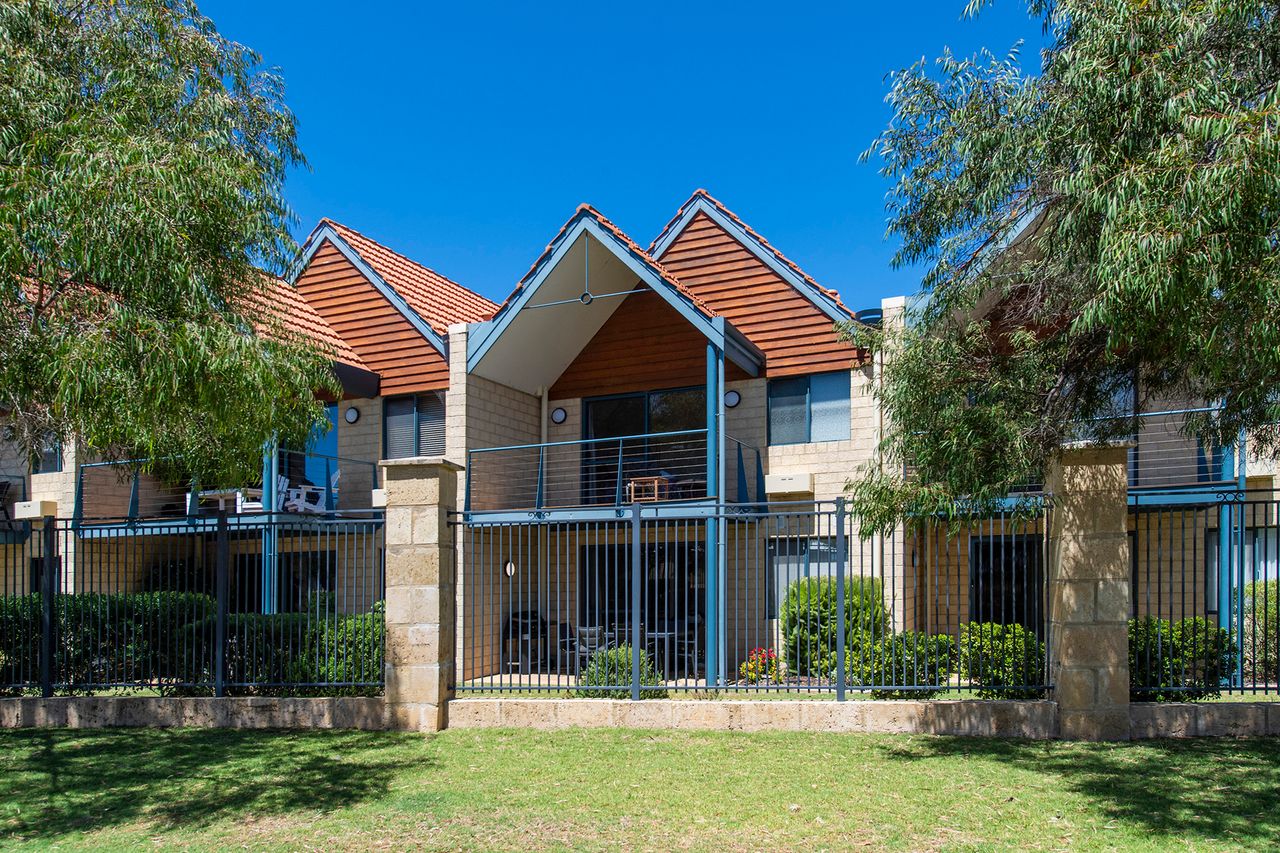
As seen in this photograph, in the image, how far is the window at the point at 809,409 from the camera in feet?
54.4

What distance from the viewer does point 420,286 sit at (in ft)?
66.2

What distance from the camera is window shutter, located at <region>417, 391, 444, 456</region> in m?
18.0

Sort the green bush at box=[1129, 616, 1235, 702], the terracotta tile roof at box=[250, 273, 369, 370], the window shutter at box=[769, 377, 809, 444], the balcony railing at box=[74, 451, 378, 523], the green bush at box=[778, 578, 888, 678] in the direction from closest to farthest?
the green bush at box=[1129, 616, 1235, 702], the green bush at box=[778, 578, 888, 678], the window shutter at box=[769, 377, 809, 444], the balcony railing at box=[74, 451, 378, 523], the terracotta tile roof at box=[250, 273, 369, 370]

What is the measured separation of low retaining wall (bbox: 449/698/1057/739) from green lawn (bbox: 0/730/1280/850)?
0.27 m

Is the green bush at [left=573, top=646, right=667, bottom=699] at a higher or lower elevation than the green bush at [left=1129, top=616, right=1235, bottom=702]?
lower

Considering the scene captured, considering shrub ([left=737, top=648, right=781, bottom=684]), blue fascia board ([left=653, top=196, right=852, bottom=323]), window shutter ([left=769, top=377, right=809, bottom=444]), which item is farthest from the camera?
window shutter ([left=769, top=377, right=809, bottom=444])

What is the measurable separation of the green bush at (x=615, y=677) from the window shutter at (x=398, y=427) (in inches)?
289

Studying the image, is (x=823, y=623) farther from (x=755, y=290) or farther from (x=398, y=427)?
(x=398, y=427)

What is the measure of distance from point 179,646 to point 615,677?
5.04 metres

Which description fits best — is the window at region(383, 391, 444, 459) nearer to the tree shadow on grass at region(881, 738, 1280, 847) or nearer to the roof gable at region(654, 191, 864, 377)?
the roof gable at region(654, 191, 864, 377)

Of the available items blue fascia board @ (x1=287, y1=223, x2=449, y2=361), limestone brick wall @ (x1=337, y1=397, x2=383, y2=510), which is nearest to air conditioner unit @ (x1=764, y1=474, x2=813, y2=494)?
blue fascia board @ (x1=287, y1=223, x2=449, y2=361)

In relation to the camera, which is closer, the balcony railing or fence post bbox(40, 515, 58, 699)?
fence post bbox(40, 515, 58, 699)

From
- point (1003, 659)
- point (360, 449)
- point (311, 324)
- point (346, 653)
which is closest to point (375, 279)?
point (311, 324)

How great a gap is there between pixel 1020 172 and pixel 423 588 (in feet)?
22.5
